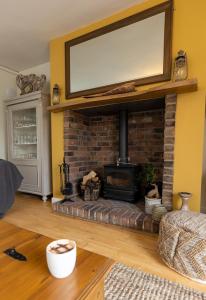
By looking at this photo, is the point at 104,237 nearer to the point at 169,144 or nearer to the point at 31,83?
the point at 169,144

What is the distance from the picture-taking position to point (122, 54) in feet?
6.88

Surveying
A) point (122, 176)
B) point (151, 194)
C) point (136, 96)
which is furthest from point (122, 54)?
point (151, 194)

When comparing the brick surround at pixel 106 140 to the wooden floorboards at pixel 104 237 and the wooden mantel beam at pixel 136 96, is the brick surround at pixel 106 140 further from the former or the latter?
the wooden floorboards at pixel 104 237

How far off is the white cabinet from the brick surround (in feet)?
1.77

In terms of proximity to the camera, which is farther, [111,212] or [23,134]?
[23,134]

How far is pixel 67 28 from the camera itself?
2355 mm

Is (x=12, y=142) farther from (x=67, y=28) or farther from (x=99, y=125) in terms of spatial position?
(x=67, y=28)

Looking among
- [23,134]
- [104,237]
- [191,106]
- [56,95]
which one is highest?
[56,95]

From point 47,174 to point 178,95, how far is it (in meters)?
2.20

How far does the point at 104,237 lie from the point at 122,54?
2.00 meters

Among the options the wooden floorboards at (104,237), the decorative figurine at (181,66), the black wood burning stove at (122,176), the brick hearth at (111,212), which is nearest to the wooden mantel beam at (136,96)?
the decorative figurine at (181,66)

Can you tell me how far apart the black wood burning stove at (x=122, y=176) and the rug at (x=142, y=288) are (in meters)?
1.16

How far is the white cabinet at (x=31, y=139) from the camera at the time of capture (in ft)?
9.38

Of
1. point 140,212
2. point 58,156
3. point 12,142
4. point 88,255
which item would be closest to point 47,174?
point 58,156
